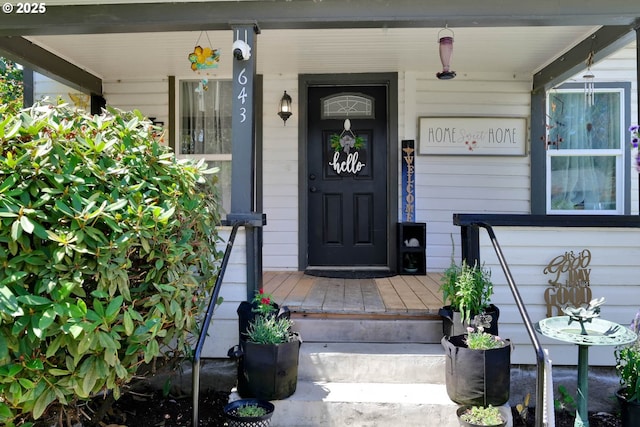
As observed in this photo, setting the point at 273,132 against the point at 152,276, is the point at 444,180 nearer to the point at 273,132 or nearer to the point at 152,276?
the point at 273,132

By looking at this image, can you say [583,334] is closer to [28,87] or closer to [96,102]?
[96,102]

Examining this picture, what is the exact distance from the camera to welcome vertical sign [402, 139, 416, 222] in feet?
15.0

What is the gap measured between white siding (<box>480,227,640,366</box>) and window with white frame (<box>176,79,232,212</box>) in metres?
2.92

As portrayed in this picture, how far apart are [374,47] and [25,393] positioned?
3549 mm

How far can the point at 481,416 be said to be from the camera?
2.25 m

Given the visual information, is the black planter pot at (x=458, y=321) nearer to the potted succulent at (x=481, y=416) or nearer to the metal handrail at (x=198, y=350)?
the potted succulent at (x=481, y=416)

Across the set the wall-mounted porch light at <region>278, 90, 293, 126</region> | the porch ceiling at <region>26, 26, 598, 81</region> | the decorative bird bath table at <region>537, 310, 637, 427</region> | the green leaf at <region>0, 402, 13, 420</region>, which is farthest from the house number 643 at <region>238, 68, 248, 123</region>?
the decorative bird bath table at <region>537, 310, 637, 427</region>

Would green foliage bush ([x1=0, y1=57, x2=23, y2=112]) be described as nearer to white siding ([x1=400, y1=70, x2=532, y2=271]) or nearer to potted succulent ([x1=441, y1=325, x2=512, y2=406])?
white siding ([x1=400, y1=70, x2=532, y2=271])

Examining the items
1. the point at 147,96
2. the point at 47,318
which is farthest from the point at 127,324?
the point at 147,96

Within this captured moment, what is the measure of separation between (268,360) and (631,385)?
2.07 m

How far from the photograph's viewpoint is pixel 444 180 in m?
4.63

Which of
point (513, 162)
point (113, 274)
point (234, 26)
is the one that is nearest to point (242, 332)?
point (113, 274)

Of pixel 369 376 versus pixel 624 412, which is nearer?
pixel 624 412

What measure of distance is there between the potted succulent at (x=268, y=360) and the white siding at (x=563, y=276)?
1421 mm
